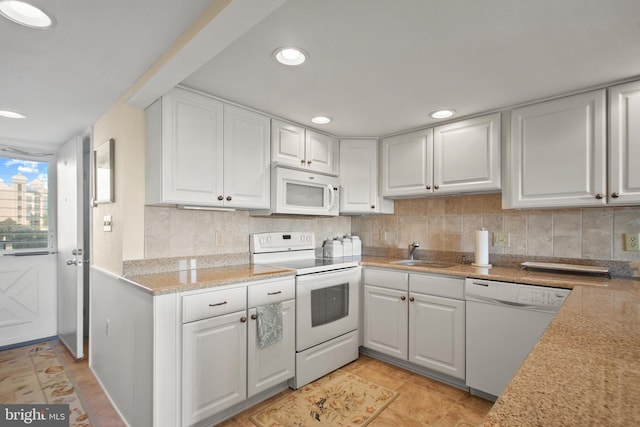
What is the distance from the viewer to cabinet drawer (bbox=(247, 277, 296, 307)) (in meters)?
2.03

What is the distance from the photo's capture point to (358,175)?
317 centimetres

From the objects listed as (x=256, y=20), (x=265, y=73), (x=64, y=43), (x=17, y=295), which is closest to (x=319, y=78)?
(x=265, y=73)

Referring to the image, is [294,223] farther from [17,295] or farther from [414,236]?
[17,295]

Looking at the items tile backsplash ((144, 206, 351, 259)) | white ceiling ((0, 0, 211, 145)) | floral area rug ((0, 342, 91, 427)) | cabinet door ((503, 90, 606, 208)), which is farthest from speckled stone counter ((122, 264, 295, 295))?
cabinet door ((503, 90, 606, 208))

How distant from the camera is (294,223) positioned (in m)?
3.12

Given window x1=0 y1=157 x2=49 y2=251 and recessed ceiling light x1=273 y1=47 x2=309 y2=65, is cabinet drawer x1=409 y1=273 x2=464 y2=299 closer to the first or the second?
recessed ceiling light x1=273 y1=47 x2=309 y2=65

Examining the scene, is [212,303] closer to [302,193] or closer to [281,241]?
[281,241]

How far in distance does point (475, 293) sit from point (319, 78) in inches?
69.4

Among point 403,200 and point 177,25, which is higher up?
point 177,25

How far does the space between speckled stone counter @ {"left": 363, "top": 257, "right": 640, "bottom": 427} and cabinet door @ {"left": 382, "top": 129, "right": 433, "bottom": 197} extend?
5.65 feet

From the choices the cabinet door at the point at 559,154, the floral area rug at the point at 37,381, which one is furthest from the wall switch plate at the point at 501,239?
the floral area rug at the point at 37,381

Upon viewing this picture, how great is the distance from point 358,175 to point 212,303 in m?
1.89

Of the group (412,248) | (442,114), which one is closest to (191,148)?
(442,114)

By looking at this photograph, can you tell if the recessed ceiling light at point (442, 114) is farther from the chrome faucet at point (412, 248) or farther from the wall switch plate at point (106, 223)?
the wall switch plate at point (106, 223)
